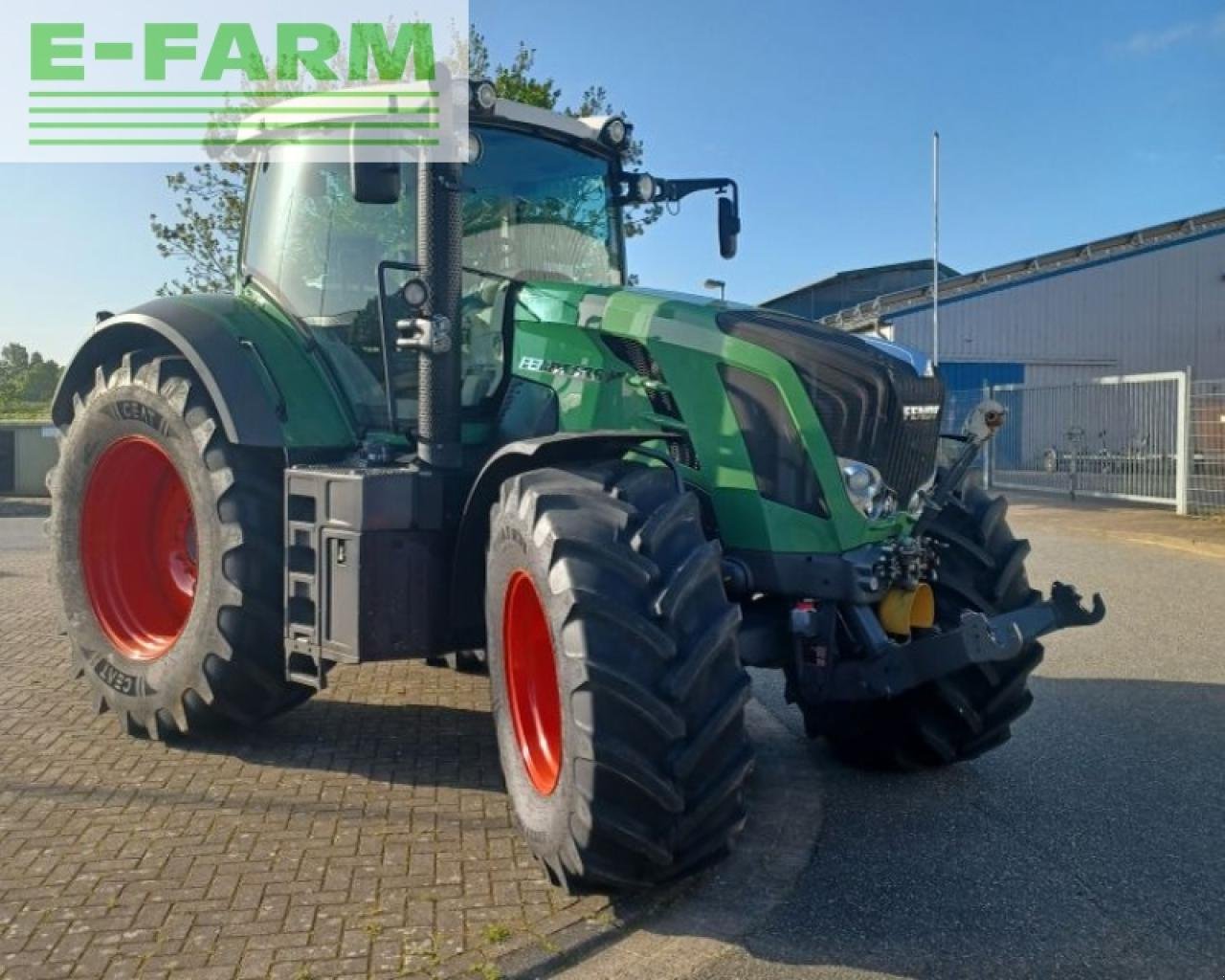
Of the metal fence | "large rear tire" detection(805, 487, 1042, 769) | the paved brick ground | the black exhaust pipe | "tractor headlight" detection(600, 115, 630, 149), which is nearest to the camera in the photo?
the paved brick ground

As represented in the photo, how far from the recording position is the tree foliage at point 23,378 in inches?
1779

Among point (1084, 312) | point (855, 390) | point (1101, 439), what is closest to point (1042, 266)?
point (1084, 312)

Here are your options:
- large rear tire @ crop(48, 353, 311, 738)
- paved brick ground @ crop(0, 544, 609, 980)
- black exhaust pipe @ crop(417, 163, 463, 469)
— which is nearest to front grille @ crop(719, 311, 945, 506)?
black exhaust pipe @ crop(417, 163, 463, 469)

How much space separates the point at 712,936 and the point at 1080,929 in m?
1.09

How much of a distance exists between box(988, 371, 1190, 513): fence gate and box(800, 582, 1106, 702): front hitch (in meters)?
12.3

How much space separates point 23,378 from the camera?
174 ft

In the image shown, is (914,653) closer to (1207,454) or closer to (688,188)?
(688,188)

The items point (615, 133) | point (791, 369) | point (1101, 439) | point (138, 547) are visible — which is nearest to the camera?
point (791, 369)

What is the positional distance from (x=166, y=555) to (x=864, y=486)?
3.76 meters

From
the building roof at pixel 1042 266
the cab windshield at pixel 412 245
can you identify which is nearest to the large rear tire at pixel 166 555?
the cab windshield at pixel 412 245

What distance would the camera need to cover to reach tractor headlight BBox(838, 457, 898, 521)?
390 cm

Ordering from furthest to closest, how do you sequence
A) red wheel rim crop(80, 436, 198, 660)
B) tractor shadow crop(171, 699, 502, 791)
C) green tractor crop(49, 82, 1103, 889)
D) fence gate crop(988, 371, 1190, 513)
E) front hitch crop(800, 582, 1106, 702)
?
1. fence gate crop(988, 371, 1190, 513)
2. red wheel rim crop(80, 436, 198, 660)
3. tractor shadow crop(171, 699, 502, 791)
4. front hitch crop(800, 582, 1106, 702)
5. green tractor crop(49, 82, 1103, 889)

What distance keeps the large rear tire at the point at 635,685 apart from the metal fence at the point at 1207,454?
13.2 metres

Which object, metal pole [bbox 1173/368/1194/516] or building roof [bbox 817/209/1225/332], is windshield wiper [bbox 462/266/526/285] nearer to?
metal pole [bbox 1173/368/1194/516]
